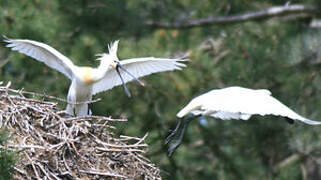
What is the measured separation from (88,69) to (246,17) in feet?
9.73

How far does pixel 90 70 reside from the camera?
22.7ft

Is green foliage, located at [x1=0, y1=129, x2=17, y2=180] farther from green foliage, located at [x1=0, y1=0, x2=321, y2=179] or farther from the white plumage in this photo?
green foliage, located at [x1=0, y1=0, x2=321, y2=179]

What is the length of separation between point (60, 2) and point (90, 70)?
2.34 m

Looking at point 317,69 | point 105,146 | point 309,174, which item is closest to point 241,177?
point 309,174

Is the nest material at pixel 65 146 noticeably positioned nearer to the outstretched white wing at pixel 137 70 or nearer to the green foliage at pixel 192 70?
the outstretched white wing at pixel 137 70

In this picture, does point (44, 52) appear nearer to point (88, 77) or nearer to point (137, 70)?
point (88, 77)

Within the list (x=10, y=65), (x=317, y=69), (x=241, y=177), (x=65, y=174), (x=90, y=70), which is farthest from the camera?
(x=241, y=177)

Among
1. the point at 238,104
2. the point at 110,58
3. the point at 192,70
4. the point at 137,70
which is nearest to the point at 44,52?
the point at 110,58

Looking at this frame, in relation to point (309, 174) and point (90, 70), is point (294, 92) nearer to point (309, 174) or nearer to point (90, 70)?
point (309, 174)

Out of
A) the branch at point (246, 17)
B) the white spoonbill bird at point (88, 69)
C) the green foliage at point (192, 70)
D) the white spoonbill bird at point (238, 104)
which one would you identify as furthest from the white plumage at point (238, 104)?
the branch at point (246, 17)

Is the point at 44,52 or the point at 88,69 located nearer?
the point at 88,69

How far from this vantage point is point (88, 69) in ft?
22.7

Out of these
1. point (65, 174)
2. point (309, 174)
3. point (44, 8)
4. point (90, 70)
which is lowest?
point (309, 174)

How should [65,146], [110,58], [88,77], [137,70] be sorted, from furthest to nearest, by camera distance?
[137,70]
[110,58]
[88,77]
[65,146]
